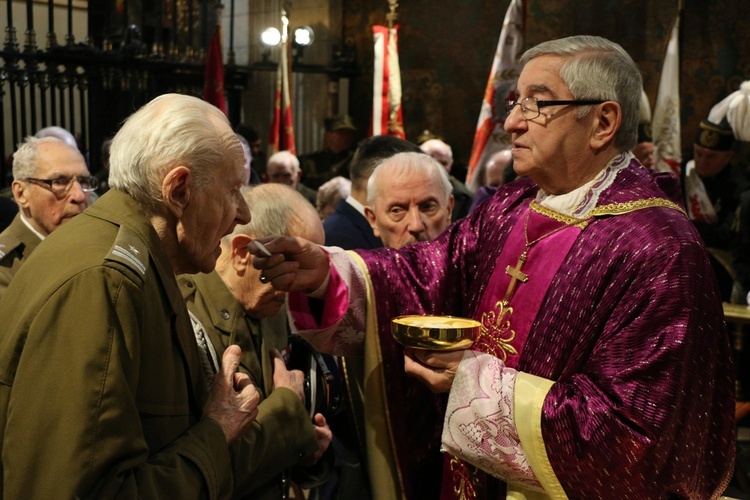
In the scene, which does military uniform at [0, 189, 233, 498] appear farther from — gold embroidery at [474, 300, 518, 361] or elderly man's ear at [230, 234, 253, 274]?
gold embroidery at [474, 300, 518, 361]

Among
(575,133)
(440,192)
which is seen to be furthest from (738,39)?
(575,133)

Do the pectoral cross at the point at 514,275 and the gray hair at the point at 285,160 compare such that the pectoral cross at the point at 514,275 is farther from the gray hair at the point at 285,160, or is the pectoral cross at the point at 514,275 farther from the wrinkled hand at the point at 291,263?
the gray hair at the point at 285,160

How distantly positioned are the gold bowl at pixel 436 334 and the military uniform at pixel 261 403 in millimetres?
455

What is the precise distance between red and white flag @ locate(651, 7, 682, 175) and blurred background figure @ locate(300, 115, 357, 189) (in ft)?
11.1

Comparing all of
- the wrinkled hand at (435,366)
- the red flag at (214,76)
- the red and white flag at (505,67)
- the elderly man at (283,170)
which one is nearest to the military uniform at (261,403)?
the wrinkled hand at (435,366)

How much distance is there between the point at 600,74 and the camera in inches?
90.4

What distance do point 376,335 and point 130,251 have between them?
1.08 meters

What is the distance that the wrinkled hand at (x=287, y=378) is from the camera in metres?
2.50

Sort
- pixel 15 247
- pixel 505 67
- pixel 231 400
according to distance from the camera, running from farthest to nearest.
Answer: pixel 505 67 → pixel 15 247 → pixel 231 400

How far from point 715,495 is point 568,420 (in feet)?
1.48

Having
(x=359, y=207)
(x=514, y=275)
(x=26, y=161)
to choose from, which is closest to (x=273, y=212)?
(x=514, y=275)

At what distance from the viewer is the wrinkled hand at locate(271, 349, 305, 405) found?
250cm

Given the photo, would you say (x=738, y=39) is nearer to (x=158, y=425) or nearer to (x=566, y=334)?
(x=566, y=334)

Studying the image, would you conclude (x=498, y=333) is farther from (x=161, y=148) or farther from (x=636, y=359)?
(x=161, y=148)
